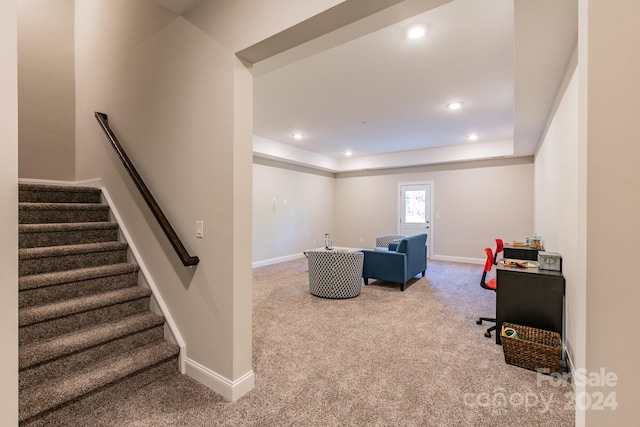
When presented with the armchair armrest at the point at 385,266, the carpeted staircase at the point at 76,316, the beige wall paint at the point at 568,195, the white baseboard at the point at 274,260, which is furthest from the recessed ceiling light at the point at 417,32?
the white baseboard at the point at 274,260

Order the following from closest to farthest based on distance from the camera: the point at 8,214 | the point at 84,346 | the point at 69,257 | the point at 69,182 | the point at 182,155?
the point at 8,214 < the point at 84,346 < the point at 182,155 < the point at 69,257 < the point at 69,182

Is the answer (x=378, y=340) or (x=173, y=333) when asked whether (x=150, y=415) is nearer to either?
(x=173, y=333)

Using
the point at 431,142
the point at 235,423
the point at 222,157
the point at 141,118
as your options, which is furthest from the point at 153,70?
the point at 431,142

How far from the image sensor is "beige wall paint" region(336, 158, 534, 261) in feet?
21.0

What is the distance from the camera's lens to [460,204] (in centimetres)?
708

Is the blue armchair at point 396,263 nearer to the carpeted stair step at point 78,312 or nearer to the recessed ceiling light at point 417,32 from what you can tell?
the recessed ceiling light at point 417,32

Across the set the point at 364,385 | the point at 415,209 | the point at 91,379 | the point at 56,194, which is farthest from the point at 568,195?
the point at 415,209

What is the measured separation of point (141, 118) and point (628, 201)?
3.08m

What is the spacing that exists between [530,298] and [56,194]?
15.0 ft

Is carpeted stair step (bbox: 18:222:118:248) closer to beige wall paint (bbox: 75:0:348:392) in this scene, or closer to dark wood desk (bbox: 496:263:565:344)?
beige wall paint (bbox: 75:0:348:392)

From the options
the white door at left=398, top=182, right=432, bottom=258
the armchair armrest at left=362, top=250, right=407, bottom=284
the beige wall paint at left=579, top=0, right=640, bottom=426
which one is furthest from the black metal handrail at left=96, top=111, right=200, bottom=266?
the white door at left=398, top=182, right=432, bottom=258

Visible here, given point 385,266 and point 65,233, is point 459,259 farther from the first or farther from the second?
point 65,233

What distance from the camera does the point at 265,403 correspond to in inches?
72.0

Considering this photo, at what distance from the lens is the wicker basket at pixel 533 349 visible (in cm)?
214
